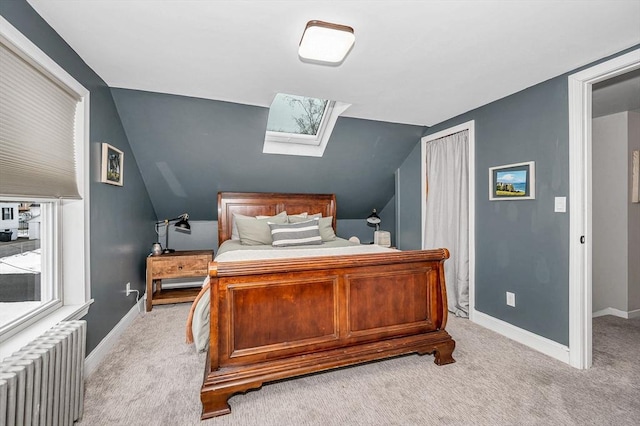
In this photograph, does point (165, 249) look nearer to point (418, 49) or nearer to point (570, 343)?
point (418, 49)

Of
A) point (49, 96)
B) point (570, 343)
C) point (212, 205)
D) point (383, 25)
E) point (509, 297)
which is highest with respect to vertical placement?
point (383, 25)

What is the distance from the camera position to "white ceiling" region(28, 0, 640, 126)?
153 cm

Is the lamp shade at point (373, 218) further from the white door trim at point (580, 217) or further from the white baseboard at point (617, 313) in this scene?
the white baseboard at point (617, 313)

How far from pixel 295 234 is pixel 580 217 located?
251cm

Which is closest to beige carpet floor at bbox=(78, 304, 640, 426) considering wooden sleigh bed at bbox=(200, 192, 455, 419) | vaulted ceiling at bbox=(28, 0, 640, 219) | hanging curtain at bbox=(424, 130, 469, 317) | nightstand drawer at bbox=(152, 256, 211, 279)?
wooden sleigh bed at bbox=(200, 192, 455, 419)

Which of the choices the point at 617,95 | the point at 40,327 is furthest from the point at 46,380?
the point at 617,95

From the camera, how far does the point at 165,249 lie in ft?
12.2

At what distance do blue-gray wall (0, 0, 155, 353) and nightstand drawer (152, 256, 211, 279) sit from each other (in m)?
0.21

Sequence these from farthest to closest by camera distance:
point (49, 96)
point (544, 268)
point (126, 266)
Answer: point (126, 266) < point (544, 268) < point (49, 96)

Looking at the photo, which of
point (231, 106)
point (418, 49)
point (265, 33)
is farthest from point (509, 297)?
point (231, 106)

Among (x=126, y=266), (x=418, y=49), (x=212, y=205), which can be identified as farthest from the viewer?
(x=212, y=205)

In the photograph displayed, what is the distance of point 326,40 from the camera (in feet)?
5.53

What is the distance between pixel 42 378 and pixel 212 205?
9.36ft

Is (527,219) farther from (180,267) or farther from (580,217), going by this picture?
(180,267)
